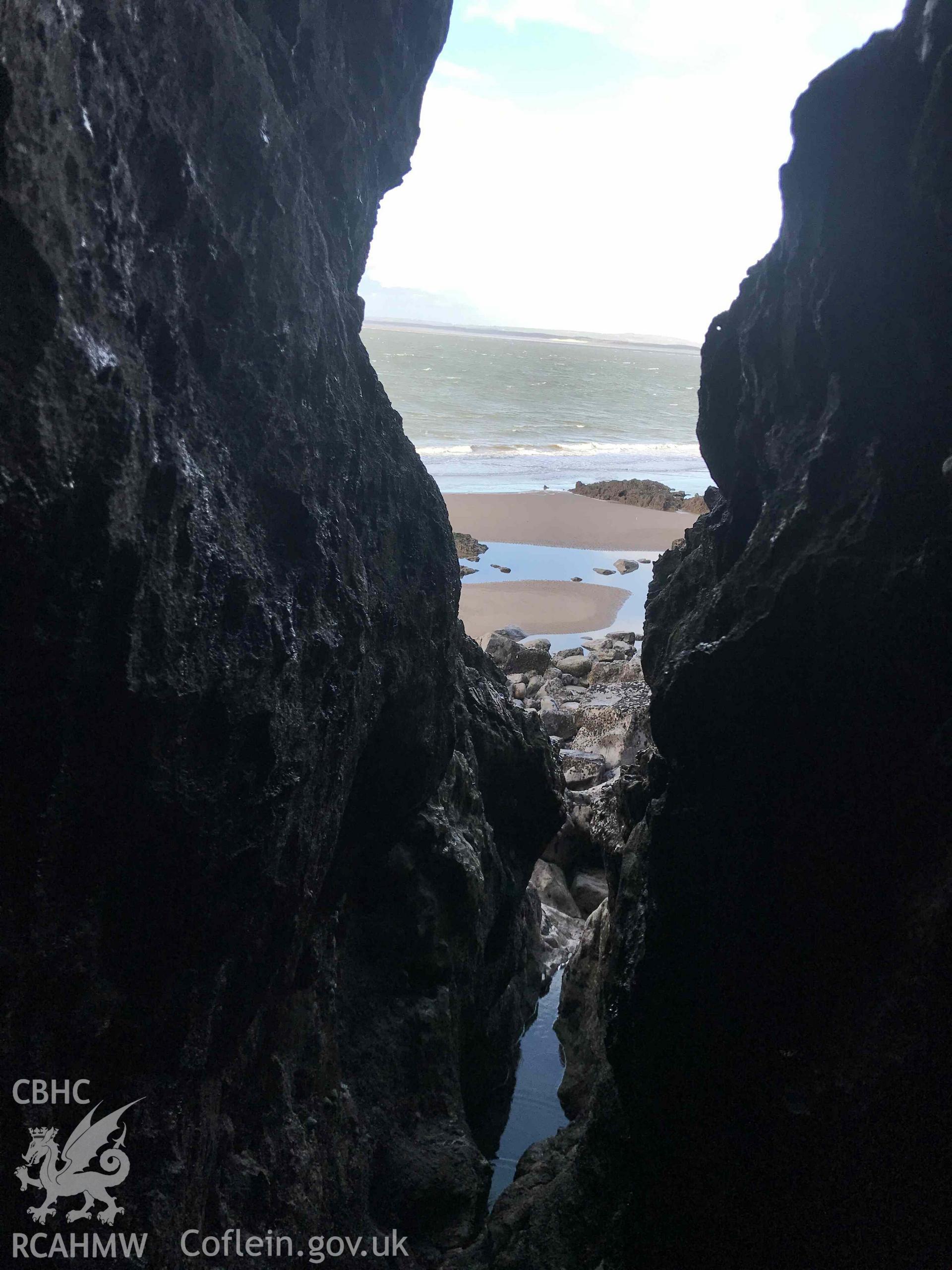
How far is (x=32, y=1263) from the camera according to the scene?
2986mm

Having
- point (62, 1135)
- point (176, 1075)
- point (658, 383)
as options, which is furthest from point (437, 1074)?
point (658, 383)

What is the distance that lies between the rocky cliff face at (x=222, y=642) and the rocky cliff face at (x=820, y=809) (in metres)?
1.45

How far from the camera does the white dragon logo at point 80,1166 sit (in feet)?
9.96

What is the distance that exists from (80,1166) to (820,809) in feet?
10.6

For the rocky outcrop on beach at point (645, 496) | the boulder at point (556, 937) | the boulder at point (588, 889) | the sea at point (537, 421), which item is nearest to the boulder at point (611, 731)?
the boulder at point (588, 889)

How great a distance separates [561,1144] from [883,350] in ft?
16.3

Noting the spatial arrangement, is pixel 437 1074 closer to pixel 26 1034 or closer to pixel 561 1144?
pixel 561 1144

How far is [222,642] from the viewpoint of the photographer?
11.5ft

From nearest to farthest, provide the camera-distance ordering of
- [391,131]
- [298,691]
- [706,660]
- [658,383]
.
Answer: [298,691]
[706,660]
[391,131]
[658,383]

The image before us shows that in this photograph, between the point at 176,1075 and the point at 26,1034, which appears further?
the point at 176,1075

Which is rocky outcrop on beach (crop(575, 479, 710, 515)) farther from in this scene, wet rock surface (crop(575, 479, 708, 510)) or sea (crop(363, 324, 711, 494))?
A: sea (crop(363, 324, 711, 494))

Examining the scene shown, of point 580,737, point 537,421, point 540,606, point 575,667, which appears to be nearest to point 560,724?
point 580,737

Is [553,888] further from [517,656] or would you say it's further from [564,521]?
[564,521]

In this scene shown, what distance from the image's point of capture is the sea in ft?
112
